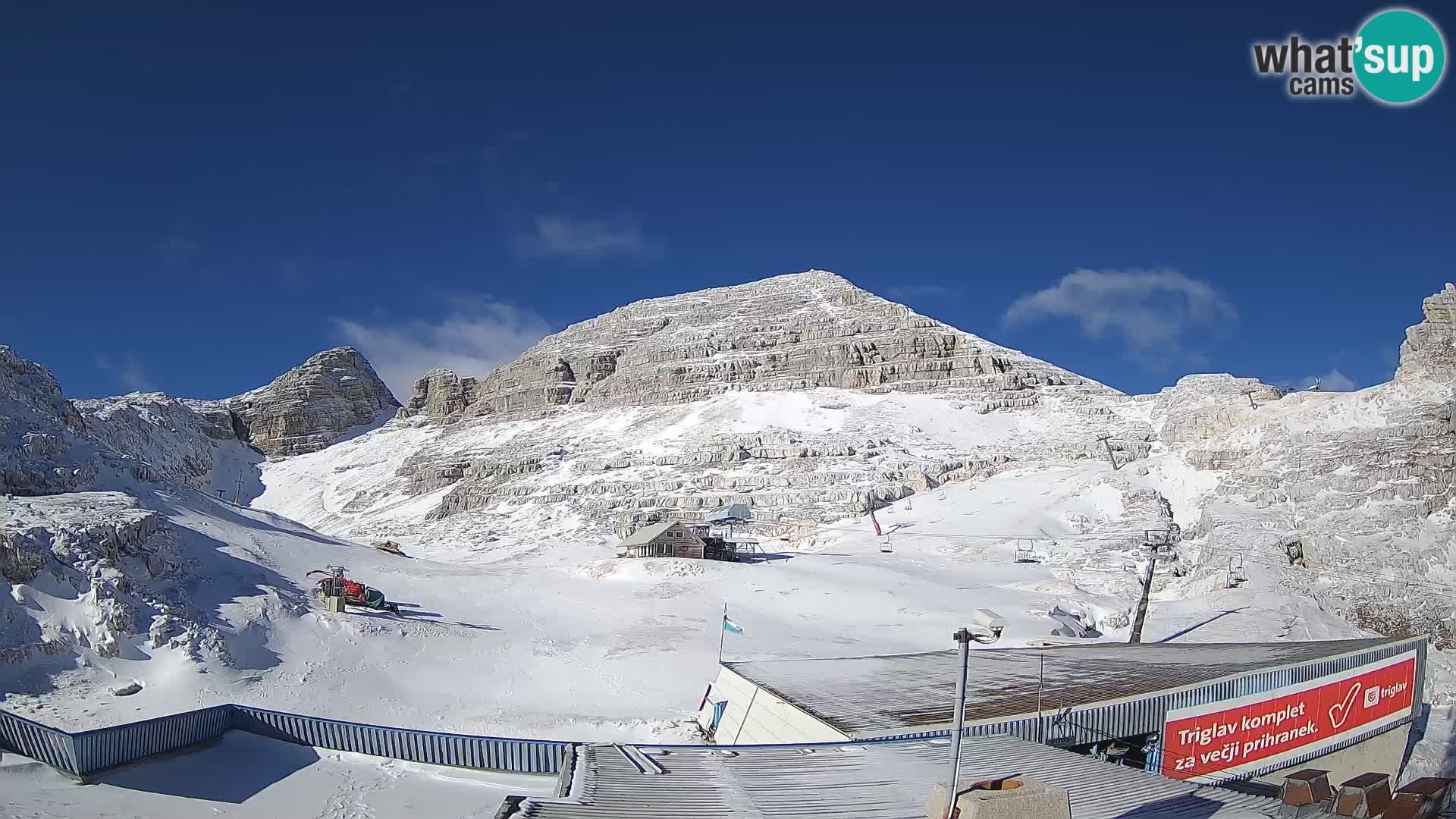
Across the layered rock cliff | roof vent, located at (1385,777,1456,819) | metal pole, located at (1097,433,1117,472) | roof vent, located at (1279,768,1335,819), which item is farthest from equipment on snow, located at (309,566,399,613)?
metal pole, located at (1097,433,1117,472)

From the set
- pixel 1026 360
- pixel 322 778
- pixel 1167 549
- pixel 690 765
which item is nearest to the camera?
pixel 690 765

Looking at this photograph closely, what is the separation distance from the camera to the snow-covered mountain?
1909cm

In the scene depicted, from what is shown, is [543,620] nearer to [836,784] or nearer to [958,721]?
[836,784]

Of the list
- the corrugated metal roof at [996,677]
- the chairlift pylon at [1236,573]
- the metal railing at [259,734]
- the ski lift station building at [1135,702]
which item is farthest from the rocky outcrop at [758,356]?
the metal railing at [259,734]

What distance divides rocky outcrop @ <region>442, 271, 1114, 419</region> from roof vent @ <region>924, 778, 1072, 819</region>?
240ft

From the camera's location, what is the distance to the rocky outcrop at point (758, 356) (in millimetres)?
87062

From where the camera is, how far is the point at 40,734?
1105 cm

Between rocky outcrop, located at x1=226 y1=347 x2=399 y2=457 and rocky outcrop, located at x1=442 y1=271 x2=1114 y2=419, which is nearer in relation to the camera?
rocky outcrop, located at x1=442 y1=271 x2=1114 y2=419

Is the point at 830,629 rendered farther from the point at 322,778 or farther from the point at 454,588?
the point at 322,778

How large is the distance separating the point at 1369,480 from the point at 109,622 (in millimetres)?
39410

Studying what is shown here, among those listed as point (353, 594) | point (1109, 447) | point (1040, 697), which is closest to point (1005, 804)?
point (1040, 697)

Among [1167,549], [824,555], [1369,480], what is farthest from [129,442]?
[1369,480]

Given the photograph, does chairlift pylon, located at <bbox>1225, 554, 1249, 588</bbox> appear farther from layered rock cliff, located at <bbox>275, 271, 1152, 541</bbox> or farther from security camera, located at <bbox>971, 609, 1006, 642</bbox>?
security camera, located at <bbox>971, 609, 1006, 642</bbox>

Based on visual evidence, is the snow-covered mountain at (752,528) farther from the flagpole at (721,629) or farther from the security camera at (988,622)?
the security camera at (988,622)
